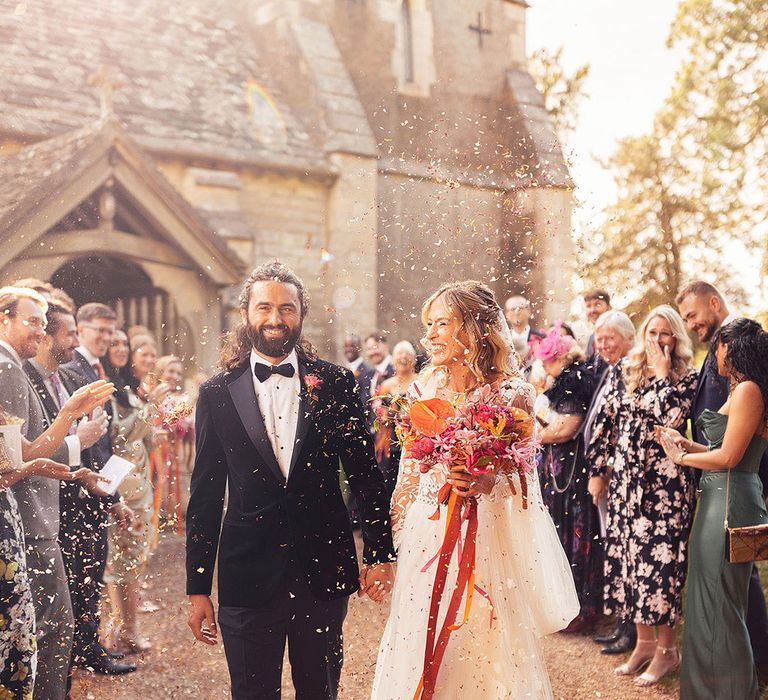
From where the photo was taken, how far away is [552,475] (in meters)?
7.22

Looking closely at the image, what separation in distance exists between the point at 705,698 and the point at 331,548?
7.99 feet

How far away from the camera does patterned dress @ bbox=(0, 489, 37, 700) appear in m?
4.07

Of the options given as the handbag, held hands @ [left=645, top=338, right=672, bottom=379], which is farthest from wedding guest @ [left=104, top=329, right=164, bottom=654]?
the handbag

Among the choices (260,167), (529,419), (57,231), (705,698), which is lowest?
(705,698)

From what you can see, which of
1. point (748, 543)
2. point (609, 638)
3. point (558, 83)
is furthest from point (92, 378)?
point (558, 83)

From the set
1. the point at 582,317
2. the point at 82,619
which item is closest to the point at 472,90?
the point at 582,317

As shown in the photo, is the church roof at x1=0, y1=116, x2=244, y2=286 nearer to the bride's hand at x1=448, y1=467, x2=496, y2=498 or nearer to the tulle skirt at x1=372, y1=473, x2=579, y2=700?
the tulle skirt at x1=372, y1=473, x2=579, y2=700

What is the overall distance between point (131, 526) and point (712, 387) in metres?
3.90

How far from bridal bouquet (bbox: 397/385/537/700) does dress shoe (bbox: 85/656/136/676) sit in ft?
9.82

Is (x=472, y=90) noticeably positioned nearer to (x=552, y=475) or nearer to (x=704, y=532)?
(x=552, y=475)

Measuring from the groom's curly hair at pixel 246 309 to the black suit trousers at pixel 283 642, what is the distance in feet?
2.79

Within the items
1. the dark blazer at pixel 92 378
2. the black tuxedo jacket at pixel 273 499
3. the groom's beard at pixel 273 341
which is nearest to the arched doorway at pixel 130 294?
the dark blazer at pixel 92 378

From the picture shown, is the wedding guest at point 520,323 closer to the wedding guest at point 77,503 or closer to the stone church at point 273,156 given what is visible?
the stone church at point 273,156

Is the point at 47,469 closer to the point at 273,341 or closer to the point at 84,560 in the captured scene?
the point at 273,341
